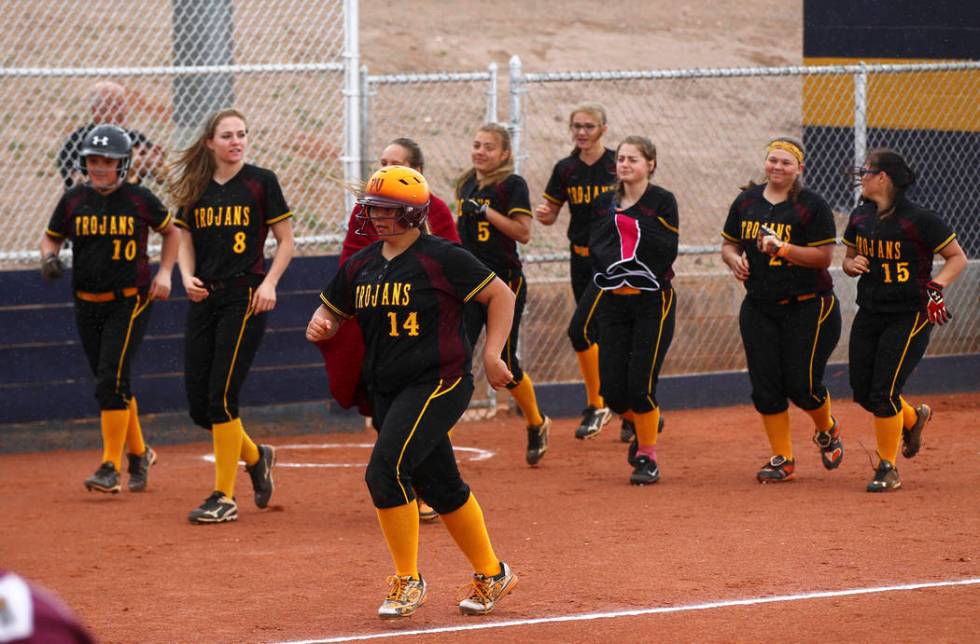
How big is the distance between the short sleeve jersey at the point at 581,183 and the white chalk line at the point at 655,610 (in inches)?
184

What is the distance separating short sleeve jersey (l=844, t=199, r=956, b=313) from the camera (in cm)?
852

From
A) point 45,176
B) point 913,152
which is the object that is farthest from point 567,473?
point 45,176

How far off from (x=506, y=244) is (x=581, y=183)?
3.49ft

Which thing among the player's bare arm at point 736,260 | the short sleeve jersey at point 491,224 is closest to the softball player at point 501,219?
the short sleeve jersey at point 491,224

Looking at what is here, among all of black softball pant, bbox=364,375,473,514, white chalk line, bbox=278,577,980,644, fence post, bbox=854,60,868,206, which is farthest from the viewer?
fence post, bbox=854,60,868,206

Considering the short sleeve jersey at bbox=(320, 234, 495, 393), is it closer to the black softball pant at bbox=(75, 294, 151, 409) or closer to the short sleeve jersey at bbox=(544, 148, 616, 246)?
the black softball pant at bbox=(75, 294, 151, 409)

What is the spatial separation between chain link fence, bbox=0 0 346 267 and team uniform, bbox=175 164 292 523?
210 cm

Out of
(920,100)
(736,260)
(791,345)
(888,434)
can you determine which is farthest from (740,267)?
(920,100)

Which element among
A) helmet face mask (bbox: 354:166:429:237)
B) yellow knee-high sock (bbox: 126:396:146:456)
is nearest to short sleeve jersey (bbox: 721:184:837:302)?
helmet face mask (bbox: 354:166:429:237)

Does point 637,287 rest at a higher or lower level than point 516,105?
lower

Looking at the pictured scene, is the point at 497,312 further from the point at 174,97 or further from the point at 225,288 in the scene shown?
the point at 174,97

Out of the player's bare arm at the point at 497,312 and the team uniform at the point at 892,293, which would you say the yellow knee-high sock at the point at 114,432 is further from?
the team uniform at the point at 892,293

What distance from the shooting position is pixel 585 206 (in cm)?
1072

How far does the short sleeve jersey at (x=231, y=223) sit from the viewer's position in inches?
325
